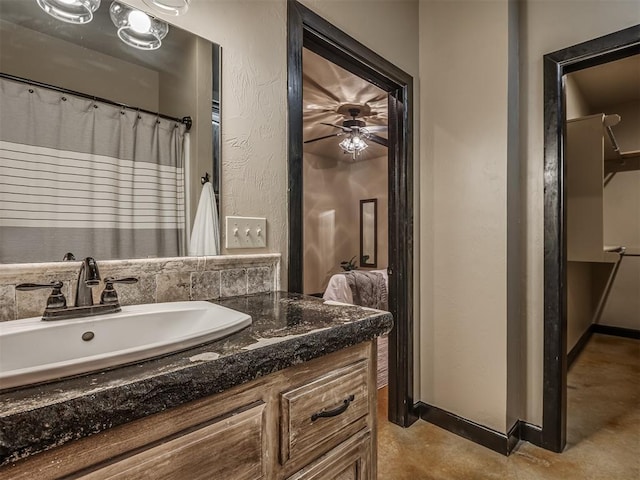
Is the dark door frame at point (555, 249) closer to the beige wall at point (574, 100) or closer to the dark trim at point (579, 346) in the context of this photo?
the beige wall at point (574, 100)

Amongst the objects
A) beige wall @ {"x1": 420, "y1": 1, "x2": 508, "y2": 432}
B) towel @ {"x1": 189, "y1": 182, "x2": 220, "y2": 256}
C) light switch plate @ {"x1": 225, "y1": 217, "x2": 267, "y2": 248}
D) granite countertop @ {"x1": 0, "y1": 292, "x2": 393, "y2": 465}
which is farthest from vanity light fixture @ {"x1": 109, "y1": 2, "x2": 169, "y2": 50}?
beige wall @ {"x1": 420, "y1": 1, "x2": 508, "y2": 432}

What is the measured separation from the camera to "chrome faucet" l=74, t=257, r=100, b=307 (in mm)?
827

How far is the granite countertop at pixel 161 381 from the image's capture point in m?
0.41

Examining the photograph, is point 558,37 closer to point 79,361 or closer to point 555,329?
point 555,329

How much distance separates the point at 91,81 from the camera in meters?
0.98

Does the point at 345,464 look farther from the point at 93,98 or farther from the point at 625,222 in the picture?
the point at 625,222

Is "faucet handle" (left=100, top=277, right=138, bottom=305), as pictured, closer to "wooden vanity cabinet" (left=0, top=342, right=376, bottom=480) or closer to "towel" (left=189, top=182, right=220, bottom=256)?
"towel" (left=189, top=182, right=220, bottom=256)

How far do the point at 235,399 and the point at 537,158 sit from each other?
200cm

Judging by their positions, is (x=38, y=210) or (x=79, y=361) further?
(x=38, y=210)

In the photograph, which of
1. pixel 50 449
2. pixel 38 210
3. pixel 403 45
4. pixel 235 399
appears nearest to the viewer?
pixel 50 449

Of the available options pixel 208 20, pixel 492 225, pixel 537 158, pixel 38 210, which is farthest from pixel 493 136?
pixel 38 210

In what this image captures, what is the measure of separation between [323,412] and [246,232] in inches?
27.5

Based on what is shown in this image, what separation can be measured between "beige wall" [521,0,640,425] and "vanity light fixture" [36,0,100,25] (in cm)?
201

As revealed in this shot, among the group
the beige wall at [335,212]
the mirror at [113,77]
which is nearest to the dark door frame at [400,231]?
the mirror at [113,77]
